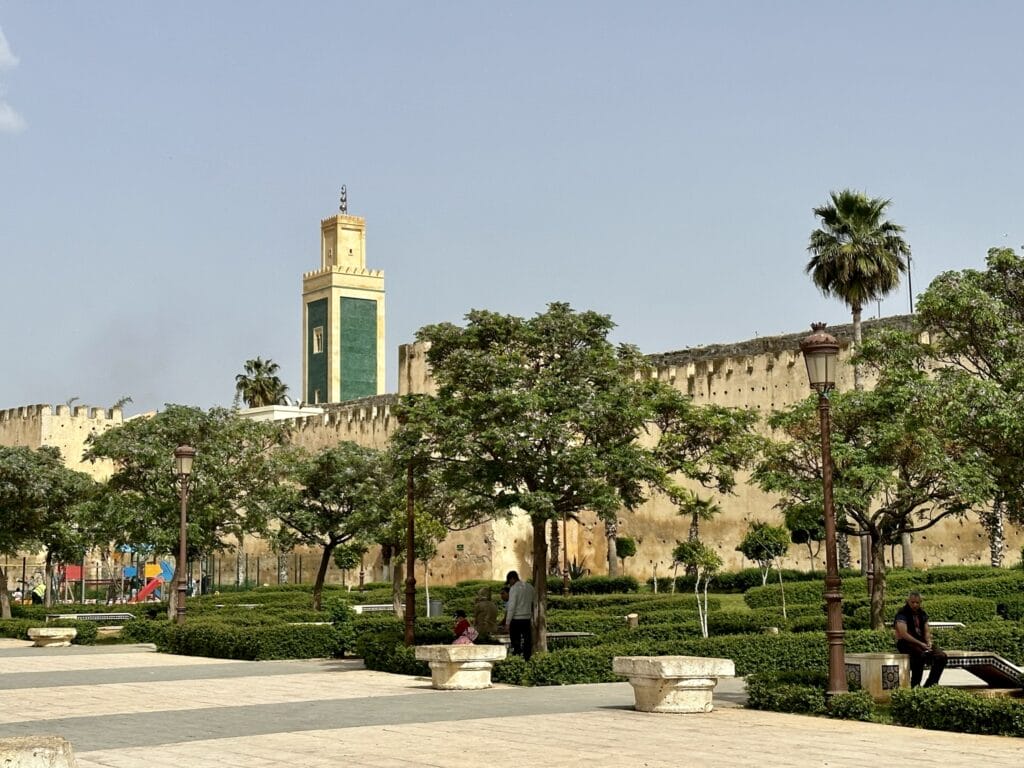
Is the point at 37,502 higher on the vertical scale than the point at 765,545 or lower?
higher

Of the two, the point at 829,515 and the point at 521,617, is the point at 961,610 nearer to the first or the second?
the point at 521,617

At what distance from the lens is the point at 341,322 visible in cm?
8138

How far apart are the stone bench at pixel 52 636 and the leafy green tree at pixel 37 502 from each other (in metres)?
6.23

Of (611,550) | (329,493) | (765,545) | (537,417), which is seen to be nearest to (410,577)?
(537,417)

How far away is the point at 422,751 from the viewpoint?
933cm

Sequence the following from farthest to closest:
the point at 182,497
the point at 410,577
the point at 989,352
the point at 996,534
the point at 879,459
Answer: the point at 996,534, the point at 182,497, the point at 879,459, the point at 410,577, the point at 989,352

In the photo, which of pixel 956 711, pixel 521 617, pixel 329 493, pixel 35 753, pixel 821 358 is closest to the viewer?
pixel 35 753

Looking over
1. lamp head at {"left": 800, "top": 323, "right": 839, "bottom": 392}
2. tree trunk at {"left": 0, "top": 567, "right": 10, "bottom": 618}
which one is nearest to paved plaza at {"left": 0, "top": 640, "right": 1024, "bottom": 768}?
lamp head at {"left": 800, "top": 323, "right": 839, "bottom": 392}

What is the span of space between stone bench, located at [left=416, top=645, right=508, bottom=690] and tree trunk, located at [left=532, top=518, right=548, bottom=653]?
2131 mm

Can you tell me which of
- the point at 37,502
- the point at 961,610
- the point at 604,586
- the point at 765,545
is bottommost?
the point at 961,610

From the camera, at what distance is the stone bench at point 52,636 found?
23781 millimetres

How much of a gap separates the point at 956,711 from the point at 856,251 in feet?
76.0

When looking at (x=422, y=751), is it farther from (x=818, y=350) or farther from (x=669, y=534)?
(x=669, y=534)

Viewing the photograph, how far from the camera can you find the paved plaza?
891 cm
